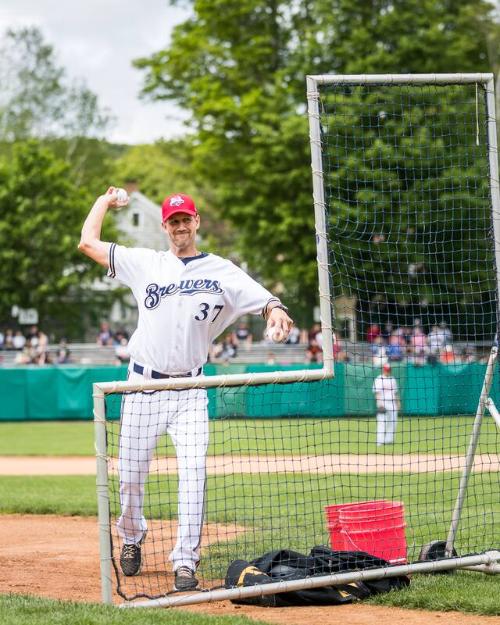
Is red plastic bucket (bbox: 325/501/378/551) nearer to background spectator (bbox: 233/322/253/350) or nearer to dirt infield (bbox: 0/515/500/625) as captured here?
dirt infield (bbox: 0/515/500/625)

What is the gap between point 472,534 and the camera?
905cm

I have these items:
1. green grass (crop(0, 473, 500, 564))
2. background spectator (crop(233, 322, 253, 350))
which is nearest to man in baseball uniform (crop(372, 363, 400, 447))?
green grass (crop(0, 473, 500, 564))

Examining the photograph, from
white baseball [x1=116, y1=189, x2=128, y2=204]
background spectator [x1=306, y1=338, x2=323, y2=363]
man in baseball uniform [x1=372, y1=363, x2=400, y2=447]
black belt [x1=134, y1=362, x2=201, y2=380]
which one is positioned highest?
white baseball [x1=116, y1=189, x2=128, y2=204]

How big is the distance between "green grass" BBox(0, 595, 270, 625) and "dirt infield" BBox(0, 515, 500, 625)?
1.46 feet

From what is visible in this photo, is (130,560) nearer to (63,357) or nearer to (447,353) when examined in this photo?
(447,353)

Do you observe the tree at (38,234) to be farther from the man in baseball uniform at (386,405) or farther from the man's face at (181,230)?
the man's face at (181,230)

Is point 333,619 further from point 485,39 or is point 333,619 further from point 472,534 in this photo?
point 485,39

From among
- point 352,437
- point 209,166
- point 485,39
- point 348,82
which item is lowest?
point 352,437

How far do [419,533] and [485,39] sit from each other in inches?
1222

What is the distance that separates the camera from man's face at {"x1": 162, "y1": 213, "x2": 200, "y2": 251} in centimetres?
709

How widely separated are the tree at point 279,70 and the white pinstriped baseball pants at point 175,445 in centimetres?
2861

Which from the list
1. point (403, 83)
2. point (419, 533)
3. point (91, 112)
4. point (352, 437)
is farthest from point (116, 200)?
point (91, 112)

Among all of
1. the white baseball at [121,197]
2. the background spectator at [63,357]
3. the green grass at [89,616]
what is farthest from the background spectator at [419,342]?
the background spectator at [63,357]

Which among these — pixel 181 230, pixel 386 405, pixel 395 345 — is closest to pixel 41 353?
pixel 386 405
